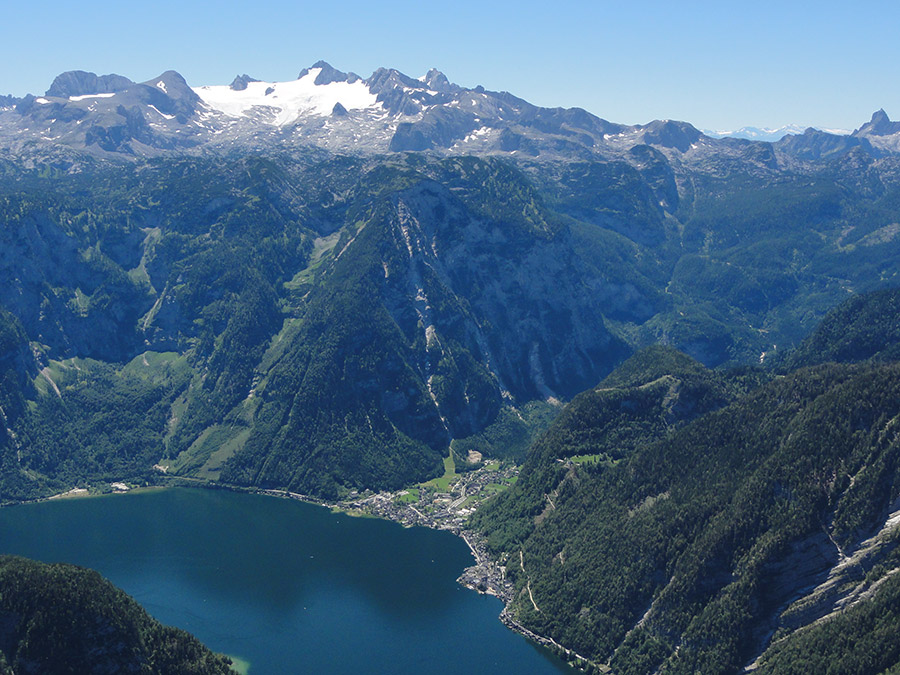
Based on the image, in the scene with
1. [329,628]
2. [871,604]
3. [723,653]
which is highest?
[871,604]

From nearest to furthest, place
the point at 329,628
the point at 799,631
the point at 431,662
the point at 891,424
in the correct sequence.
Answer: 1. the point at 799,631
2. the point at 891,424
3. the point at 431,662
4. the point at 329,628

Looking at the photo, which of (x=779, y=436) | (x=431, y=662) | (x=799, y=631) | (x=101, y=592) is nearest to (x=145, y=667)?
(x=101, y=592)

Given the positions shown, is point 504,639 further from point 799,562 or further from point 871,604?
point 871,604

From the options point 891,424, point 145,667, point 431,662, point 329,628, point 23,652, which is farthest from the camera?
point 329,628

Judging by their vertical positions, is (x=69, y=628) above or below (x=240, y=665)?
above

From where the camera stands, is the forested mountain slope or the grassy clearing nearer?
the forested mountain slope

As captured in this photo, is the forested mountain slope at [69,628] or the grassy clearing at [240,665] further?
the grassy clearing at [240,665]

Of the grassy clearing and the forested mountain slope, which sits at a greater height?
the forested mountain slope

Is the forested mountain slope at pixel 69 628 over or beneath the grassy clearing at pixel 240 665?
over

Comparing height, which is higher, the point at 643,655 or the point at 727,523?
the point at 727,523

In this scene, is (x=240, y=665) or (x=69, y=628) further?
(x=240, y=665)

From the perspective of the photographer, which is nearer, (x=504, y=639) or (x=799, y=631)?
(x=799, y=631)
